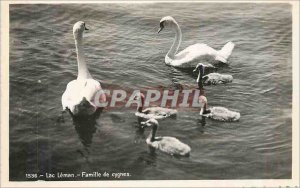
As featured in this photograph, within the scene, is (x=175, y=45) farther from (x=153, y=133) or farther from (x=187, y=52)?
(x=153, y=133)

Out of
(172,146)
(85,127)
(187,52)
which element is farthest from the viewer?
(187,52)

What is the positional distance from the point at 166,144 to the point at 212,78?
0.60 meters

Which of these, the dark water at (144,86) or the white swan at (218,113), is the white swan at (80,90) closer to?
the dark water at (144,86)

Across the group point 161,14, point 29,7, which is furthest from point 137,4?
point 29,7

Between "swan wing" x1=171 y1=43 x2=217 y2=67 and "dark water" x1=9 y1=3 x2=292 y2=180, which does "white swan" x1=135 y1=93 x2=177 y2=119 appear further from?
"swan wing" x1=171 y1=43 x2=217 y2=67

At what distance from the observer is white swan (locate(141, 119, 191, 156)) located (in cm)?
331

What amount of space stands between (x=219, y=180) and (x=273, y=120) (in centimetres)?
57

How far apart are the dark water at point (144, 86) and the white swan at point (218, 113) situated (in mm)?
48

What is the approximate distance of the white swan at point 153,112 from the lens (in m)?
3.44

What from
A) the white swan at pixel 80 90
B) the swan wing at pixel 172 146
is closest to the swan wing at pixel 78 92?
the white swan at pixel 80 90

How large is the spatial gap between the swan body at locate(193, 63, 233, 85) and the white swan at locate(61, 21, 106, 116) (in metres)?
0.70

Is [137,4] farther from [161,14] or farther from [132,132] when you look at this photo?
[132,132]

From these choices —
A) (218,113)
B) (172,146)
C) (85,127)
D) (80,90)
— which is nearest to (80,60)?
(80,90)

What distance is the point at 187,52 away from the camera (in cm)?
355
